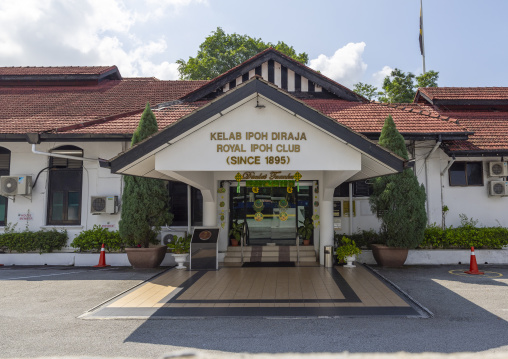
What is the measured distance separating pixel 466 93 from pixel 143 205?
1396cm

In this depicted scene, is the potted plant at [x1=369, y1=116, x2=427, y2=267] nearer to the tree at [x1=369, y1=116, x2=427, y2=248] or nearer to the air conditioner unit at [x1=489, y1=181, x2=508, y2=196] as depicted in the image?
the tree at [x1=369, y1=116, x2=427, y2=248]

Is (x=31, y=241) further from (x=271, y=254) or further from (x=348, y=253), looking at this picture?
(x=348, y=253)

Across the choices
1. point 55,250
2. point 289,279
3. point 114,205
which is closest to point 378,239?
point 289,279

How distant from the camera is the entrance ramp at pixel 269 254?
1208cm

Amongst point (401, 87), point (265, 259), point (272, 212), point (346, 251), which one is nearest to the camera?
point (346, 251)

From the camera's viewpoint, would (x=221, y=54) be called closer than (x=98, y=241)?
No

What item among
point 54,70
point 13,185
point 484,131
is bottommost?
point 13,185

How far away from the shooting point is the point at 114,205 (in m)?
12.5

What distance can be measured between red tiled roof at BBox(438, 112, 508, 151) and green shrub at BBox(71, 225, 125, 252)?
11.2 m

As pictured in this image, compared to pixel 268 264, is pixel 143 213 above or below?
above

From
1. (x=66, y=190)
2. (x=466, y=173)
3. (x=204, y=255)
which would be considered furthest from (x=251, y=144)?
(x=466, y=173)

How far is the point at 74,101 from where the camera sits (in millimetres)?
15812

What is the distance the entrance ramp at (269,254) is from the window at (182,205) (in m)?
1.66

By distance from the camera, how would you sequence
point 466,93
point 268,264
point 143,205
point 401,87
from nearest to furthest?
point 143,205, point 268,264, point 466,93, point 401,87
